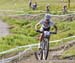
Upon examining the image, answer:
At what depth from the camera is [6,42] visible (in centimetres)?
2170

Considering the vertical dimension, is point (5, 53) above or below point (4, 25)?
above

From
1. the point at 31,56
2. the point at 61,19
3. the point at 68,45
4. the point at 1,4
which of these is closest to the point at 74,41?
the point at 68,45

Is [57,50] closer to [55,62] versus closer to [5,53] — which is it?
[5,53]

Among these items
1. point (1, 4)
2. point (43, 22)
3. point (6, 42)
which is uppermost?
point (43, 22)

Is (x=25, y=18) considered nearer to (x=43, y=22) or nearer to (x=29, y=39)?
(x=29, y=39)

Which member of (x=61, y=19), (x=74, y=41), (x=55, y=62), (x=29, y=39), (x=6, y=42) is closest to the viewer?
(x=55, y=62)

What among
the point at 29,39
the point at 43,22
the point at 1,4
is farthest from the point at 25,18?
the point at 43,22

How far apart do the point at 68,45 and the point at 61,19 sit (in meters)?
15.4

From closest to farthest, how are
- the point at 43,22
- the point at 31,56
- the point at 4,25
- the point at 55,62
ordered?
the point at 55,62 → the point at 43,22 → the point at 31,56 → the point at 4,25

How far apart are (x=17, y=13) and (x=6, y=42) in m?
18.6

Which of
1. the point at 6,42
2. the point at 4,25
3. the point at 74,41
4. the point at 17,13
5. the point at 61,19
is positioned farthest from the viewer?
the point at 17,13

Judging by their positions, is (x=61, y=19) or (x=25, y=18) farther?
(x=25, y=18)

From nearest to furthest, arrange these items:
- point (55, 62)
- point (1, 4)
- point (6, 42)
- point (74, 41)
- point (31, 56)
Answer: point (55, 62) → point (31, 56) → point (74, 41) → point (6, 42) → point (1, 4)

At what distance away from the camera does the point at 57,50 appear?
715 inches
